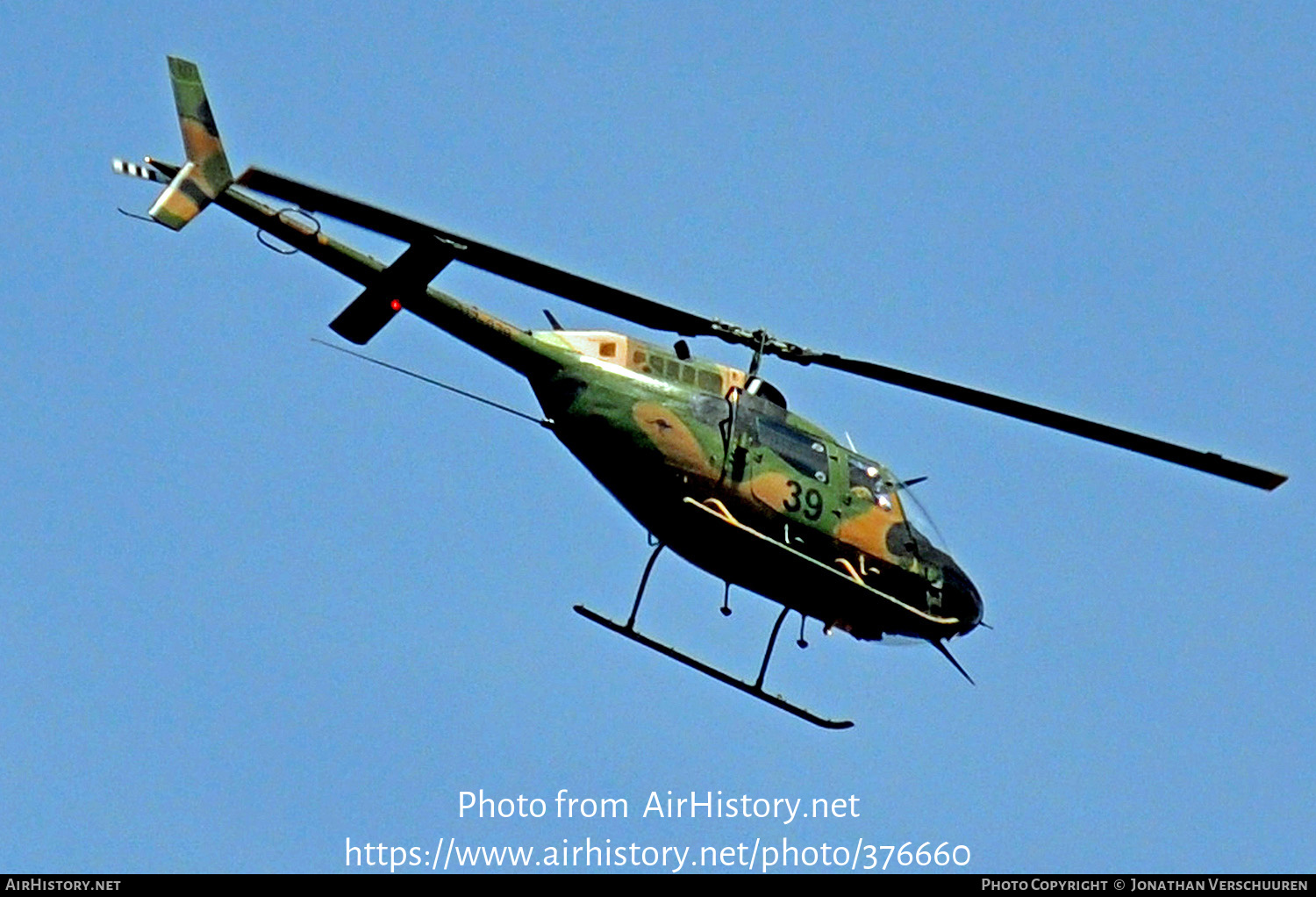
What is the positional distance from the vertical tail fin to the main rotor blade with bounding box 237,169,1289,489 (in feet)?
3.27

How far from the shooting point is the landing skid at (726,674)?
23703 mm

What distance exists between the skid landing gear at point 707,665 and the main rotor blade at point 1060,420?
7.34 feet

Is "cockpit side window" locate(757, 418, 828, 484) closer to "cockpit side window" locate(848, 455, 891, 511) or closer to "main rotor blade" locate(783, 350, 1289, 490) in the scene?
"cockpit side window" locate(848, 455, 891, 511)

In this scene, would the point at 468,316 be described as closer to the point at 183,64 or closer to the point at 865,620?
the point at 183,64

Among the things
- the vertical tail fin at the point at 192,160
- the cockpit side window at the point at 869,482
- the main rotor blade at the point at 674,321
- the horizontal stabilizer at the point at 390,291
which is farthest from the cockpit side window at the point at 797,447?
the vertical tail fin at the point at 192,160

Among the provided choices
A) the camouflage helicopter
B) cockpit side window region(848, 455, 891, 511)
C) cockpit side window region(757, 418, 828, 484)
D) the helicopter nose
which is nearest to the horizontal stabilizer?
the camouflage helicopter

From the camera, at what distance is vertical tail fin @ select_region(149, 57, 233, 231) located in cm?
2084

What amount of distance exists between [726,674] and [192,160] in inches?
259

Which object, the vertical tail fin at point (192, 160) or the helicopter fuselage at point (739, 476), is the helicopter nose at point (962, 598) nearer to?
the helicopter fuselage at point (739, 476)

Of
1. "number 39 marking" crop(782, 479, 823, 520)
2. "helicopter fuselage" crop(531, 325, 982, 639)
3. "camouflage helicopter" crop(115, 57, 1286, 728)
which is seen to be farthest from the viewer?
"number 39 marking" crop(782, 479, 823, 520)

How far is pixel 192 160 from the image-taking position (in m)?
21.3

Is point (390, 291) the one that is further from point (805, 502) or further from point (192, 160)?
point (805, 502)
